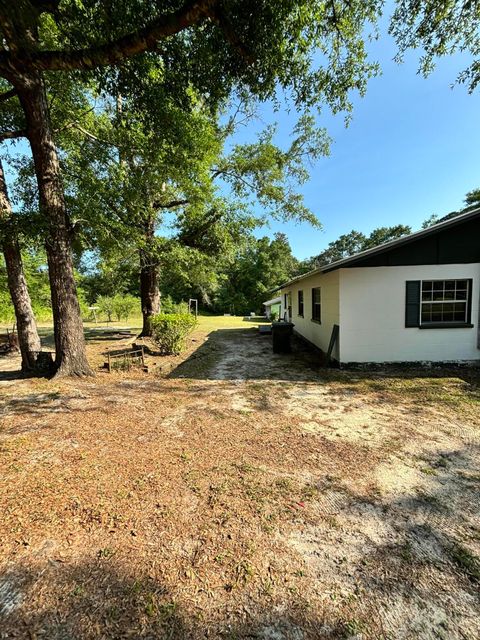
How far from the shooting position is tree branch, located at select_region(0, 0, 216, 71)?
12.4ft

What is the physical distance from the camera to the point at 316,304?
34.0ft

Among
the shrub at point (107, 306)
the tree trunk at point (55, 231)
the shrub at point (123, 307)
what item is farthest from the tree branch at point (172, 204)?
the shrub at point (107, 306)

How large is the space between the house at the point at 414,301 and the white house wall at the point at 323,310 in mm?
301

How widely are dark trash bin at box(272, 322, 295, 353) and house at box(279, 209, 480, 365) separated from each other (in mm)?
2336

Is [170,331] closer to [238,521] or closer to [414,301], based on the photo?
[414,301]

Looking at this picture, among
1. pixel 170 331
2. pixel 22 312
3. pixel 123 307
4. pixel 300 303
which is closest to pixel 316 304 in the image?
pixel 300 303

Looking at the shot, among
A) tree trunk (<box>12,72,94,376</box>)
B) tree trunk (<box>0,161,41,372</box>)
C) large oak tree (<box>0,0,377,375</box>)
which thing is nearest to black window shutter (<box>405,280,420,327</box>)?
large oak tree (<box>0,0,377,375</box>)

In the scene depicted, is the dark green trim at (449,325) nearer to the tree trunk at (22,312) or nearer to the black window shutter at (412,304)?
the black window shutter at (412,304)

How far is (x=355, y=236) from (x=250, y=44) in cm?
7004

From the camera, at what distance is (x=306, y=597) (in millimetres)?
1719

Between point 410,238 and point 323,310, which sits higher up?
point 410,238

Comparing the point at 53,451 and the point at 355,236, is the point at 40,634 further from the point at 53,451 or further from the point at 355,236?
the point at 355,236

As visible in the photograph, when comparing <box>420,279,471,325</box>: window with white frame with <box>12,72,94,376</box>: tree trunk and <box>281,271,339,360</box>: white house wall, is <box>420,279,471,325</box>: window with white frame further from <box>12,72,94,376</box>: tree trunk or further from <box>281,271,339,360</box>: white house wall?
<box>12,72,94,376</box>: tree trunk

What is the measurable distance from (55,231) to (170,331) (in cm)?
426
